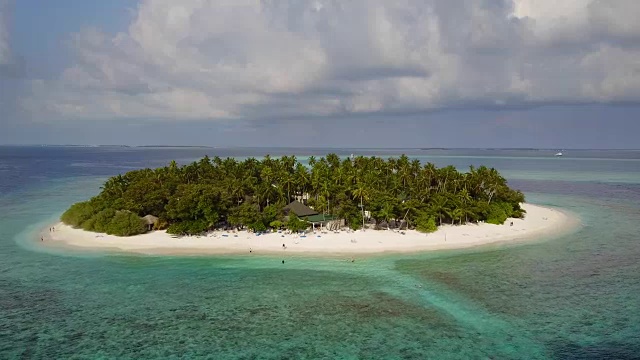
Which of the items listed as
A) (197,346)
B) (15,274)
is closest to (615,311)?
(197,346)

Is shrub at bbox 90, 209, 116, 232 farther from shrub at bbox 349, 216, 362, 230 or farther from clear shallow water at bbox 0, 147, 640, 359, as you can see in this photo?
shrub at bbox 349, 216, 362, 230

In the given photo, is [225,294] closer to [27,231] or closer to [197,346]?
[197,346]

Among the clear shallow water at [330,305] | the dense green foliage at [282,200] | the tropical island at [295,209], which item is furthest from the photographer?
the dense green foliage at [282,200]

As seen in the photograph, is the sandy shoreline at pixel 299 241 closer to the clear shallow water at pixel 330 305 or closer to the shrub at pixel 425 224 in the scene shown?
the shrub at pixel 425 224

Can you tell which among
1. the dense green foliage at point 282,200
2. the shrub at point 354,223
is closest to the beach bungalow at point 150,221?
the dense green foliage at point 282,200

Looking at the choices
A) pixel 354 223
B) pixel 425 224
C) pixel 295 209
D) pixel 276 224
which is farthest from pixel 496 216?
pixel 276 224
